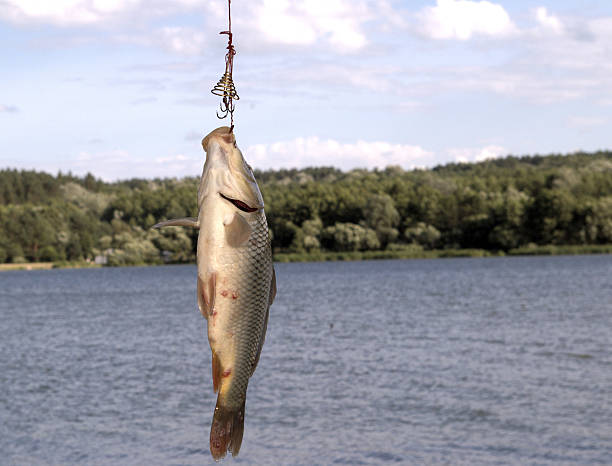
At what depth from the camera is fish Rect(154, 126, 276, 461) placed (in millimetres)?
3088

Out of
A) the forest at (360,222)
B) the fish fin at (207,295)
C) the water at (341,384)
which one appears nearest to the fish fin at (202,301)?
the fish fin at (207,295)

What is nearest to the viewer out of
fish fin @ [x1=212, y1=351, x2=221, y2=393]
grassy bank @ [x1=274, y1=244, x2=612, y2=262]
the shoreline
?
fish fin @ [x1=212, y1=351, x2=221, y2=393]

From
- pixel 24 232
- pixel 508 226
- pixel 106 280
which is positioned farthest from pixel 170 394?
pixel 24 232

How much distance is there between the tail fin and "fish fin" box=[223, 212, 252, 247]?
710 mm

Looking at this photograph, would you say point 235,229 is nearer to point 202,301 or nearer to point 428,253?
point 202,301

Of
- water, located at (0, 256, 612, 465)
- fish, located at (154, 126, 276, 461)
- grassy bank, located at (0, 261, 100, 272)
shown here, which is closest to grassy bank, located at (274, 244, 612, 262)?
grassy bank, located at (0, 261, 100, 272)

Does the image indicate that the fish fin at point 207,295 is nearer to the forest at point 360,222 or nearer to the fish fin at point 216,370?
the fish fin at point 216,370

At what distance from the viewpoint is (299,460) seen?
66.7 ft

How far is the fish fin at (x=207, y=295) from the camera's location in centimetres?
315

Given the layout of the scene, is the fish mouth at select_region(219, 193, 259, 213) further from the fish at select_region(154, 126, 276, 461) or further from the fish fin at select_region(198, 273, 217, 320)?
the fish fin at select_region(198, 273, 217, 320)

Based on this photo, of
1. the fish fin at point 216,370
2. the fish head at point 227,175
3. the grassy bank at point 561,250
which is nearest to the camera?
the fish head at point 227,175

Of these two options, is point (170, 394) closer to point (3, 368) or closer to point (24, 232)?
point (3, 368)

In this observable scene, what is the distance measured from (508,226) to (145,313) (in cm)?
7370

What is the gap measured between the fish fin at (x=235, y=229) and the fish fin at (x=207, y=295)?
0.16 meters
